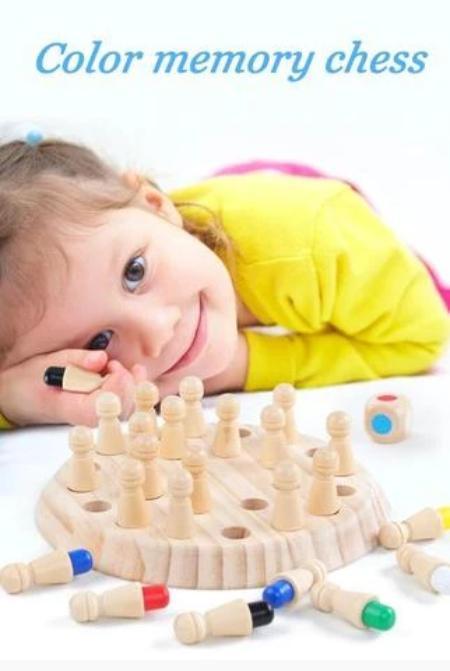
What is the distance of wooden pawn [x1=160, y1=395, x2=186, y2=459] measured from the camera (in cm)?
130

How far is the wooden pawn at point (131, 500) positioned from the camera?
116 centimetres

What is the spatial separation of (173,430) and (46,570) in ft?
0.76

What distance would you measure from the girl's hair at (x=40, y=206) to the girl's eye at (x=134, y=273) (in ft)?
0.22

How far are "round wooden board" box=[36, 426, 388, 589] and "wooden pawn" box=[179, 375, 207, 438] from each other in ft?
0.33

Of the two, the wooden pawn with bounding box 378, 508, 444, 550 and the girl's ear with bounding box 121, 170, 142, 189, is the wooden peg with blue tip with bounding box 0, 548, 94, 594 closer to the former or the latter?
the wooden pawn with bounding box 378, 508, 444, 550

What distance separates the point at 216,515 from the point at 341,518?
11cm

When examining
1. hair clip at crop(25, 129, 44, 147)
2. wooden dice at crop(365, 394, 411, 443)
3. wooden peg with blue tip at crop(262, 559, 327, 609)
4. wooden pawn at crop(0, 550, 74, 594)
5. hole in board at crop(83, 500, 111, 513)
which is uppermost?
hair clip at crop(25, 129, 44, 147)

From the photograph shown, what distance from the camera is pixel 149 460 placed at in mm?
1206

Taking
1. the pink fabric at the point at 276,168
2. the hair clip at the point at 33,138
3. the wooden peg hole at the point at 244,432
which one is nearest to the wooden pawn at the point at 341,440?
the wooden peg hole at the point at 244,432

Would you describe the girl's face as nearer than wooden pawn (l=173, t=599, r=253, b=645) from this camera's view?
No

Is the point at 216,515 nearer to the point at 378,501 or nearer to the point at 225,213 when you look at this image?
the point at 378,501

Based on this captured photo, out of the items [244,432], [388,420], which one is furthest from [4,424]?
[388,420]

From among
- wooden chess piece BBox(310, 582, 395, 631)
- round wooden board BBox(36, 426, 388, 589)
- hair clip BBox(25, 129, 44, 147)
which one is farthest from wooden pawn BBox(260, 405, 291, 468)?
hair clip BBox(25, 129, 44, 147)

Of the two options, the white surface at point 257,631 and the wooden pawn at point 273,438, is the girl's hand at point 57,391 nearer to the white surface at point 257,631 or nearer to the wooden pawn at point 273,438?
the white surface at point 257,631
